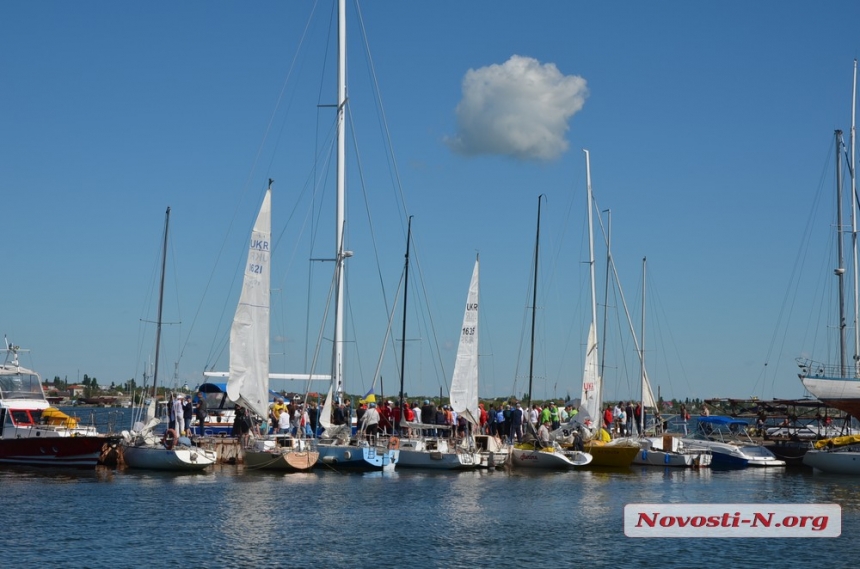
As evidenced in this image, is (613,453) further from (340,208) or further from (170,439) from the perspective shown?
(170,439)

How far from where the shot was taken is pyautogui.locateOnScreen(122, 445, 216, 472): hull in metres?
35.6

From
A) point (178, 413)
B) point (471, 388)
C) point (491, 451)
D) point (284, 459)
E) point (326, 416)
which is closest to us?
point (284, 459)

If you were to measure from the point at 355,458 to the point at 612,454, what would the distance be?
1025 centimetres

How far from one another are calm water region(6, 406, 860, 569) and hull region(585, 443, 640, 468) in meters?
2.77

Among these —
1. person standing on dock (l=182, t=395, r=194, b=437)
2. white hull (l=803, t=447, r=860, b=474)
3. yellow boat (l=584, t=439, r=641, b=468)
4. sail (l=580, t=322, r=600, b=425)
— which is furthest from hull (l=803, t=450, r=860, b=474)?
person standing on dock (l=182, t=395, r=194, b=437)

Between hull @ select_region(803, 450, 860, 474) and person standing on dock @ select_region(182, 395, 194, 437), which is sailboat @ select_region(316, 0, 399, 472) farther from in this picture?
hull @ select_region(803, 450, 860, 474)

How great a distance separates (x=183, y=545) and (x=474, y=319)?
21913 millimetres

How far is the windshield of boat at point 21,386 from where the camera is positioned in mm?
39938

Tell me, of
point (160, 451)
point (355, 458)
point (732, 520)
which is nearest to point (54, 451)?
point (160, 451)

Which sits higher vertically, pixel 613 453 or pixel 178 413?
pixel 178 413

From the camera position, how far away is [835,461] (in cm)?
4094

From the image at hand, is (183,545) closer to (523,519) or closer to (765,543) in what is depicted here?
(523,519)

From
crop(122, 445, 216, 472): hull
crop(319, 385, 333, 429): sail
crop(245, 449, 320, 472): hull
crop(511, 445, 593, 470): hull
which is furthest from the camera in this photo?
crop(511, 445, 593, 470): hull

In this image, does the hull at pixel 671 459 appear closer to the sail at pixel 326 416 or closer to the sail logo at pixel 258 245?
the sail at pixel 326 416
